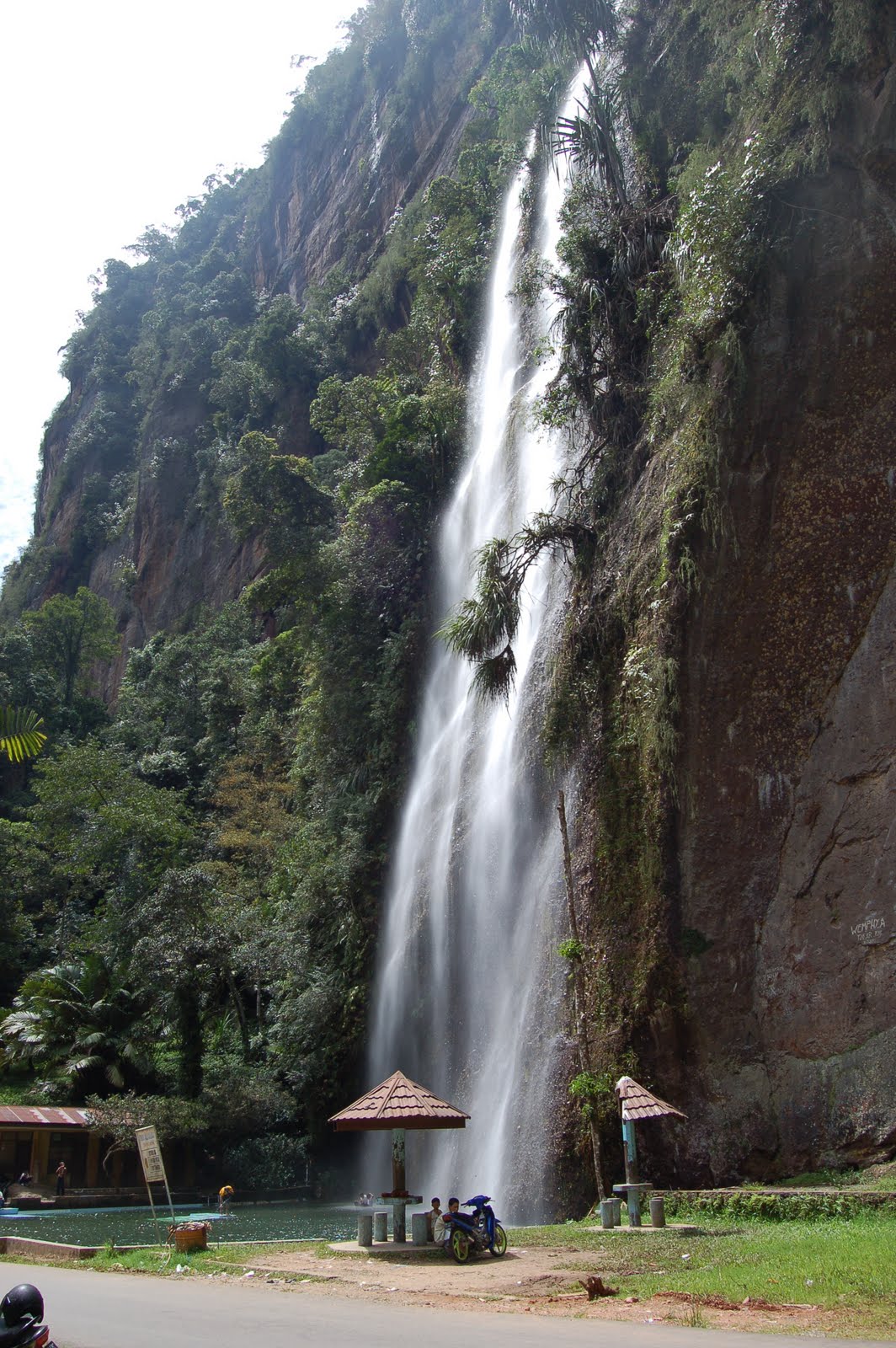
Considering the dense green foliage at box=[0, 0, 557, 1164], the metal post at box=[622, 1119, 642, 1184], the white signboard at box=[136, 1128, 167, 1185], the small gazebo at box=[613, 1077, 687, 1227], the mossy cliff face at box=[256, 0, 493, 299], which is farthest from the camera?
the mossy cliff face at box=[256, 0, 493, 299]

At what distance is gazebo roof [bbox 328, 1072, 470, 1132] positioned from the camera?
1315 centimetres

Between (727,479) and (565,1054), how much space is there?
857cm

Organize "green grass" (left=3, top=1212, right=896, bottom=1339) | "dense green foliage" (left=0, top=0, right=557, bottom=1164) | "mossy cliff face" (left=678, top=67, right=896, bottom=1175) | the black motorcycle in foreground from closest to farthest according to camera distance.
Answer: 1. the black motorcycle in foreground
2. "green grass" (left=3, top=1212, right=896, bottom=1339)
3. "mossy cliff face" (left=678, top=67, right=896, bottom=1175)
4. "dense green foliage" (left=0, top=0, right=557, bottom=1164)

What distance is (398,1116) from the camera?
43.0ft

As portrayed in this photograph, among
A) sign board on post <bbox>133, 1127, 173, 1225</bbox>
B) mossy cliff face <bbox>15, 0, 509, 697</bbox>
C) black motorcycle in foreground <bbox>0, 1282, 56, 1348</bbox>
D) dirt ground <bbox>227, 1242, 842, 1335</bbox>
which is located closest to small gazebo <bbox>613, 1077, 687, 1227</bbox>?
dirt ground <bbox>227, 1242, 842, 1335</bbox>

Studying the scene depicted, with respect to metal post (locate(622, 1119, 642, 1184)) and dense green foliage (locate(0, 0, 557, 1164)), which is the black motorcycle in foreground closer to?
metal post (locate(622, 1119, 642, 1184))

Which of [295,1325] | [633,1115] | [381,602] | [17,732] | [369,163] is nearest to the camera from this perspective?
[295,1325]

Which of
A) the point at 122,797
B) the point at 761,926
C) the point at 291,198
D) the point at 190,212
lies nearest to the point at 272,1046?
the point at 122,797

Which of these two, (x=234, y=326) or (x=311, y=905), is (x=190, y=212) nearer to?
(x=234, y=326)

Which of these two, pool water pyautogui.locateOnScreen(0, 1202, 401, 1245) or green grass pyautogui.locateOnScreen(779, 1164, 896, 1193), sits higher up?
green grass pyautogui.locateOnScreen(779, 1164, 896, 1193)

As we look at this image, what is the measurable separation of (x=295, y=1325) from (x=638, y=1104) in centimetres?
606

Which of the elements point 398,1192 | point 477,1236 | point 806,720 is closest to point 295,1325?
point 477,1236

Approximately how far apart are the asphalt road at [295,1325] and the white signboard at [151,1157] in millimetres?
3085

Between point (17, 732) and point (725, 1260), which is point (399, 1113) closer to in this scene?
point (725, 1260)
